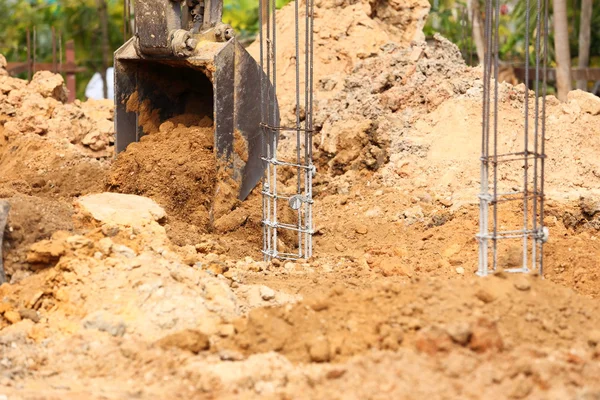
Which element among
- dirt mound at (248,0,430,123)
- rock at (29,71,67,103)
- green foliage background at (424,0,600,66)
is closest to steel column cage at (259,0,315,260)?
dirt mound at (248,0,430,123)

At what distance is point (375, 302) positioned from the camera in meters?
6.62

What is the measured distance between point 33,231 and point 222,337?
74.3 inches

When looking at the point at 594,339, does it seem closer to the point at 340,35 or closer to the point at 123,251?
the point at 123,251

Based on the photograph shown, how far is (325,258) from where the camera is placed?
9172mm

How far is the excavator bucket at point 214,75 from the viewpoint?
367 inches

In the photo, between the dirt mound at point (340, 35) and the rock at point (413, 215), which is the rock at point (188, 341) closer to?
the rock at point (413, 215)

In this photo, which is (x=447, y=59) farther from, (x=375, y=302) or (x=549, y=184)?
(x=375, y=302)

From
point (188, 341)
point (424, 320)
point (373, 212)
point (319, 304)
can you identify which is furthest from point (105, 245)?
point (373, 212)

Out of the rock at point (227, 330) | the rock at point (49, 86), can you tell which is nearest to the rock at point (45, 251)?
the rock at point (227, 330)

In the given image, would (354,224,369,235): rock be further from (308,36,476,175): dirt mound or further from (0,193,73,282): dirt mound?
(0,193,73,282): dirt mound

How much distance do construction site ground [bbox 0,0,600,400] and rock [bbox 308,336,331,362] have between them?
0.04ft

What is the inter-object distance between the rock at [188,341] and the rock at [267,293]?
3.89ft

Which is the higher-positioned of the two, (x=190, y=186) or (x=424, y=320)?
(x=190, y=186)

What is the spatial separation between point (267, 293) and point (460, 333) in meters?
1.93
